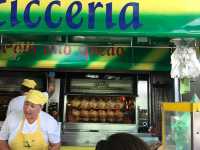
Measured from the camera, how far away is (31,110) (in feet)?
11.9

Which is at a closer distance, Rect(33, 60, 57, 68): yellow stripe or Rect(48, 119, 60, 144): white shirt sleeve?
Rect(48, 119, 60, 144): white shirt sleeve

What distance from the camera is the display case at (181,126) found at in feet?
10.4

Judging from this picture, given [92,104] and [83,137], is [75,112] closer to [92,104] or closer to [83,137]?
[92,104]

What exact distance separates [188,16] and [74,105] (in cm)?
423

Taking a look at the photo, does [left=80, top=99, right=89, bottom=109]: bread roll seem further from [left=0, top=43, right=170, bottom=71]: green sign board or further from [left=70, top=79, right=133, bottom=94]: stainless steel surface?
[left=0, top=43, right=170, bottom=71]: green sign board

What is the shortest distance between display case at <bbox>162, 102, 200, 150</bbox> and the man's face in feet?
3.52

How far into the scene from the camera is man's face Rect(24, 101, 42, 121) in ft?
11.8

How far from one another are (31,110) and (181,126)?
1263 millimetres

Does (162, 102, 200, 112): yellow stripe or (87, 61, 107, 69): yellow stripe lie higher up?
(87, 61, 107, 69): yellow stripe

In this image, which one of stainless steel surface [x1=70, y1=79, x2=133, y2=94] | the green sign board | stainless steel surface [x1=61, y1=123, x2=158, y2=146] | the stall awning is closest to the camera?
A: the stall awning

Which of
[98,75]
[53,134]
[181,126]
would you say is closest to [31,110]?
[53,134]

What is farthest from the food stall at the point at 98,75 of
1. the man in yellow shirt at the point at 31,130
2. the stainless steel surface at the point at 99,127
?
the man in yellow shirt at the point at 31,130

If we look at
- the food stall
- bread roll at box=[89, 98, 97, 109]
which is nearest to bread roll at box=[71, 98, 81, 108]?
the food stall

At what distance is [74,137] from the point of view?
22.4ft
